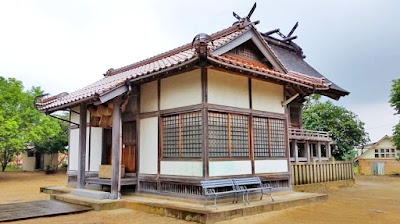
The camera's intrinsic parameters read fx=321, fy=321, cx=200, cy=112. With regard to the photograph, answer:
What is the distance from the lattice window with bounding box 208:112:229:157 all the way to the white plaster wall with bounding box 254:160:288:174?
1.32 m

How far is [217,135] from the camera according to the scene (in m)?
8.67

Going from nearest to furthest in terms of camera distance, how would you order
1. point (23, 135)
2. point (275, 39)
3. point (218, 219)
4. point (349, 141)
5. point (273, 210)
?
point (218, 219)
point (273, 210)
point (275, 39)
point (23, 135)
point (349, 141)

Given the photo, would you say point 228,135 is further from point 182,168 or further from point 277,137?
point 277,137

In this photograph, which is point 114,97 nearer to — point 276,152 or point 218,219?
point 218,219

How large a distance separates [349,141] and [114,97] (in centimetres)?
2183

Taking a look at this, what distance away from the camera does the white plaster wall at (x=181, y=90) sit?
863 centimetres

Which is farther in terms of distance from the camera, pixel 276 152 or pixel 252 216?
pixel 276 152

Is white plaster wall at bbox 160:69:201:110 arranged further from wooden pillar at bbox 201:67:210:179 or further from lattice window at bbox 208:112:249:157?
lattice window at bbox 208:112:249:157

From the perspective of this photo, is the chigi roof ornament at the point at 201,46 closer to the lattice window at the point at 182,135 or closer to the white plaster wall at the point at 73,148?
the lattice window at the point at 182,135

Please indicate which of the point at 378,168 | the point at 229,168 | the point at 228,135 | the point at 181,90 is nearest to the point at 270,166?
the point at 229,168

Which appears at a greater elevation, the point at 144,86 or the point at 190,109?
the point at 144,86

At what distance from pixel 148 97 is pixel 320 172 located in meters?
8.56

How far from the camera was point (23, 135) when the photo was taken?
2064cm

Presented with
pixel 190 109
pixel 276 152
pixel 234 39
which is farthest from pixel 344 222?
pixel 234 39
